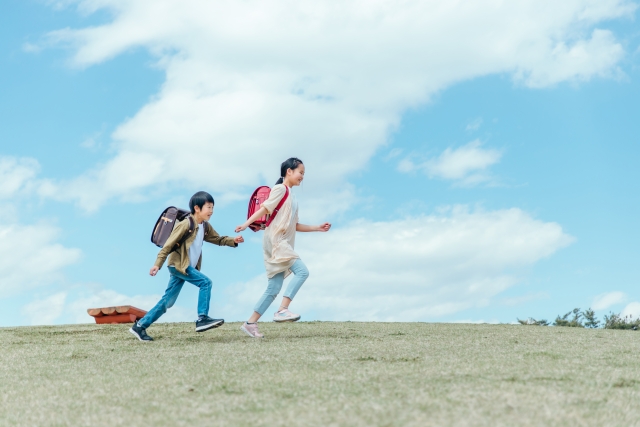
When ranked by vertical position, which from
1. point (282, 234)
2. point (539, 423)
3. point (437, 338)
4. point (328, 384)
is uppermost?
point (282, 234)

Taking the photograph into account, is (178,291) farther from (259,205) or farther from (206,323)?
(259,205)

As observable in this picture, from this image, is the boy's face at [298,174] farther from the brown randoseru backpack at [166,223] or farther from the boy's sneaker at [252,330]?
the boy's sneaker at [252,330]

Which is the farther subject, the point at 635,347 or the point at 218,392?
the point at 635,347

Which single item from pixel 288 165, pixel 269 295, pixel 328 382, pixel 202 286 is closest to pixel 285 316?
pixel 269 295

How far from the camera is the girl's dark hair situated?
805 cm

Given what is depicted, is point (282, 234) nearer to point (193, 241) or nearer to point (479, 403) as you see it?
point (193, 241)

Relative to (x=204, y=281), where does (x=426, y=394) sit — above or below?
below

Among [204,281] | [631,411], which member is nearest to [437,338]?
[204,281]

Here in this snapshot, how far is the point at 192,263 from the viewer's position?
788 cm

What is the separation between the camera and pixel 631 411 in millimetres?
3658

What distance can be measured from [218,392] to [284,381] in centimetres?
49

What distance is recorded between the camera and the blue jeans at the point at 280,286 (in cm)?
800

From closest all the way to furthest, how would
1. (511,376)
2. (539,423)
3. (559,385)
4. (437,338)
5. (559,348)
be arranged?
(539,423), (559,385), (511,376), (559,348), (437,338)

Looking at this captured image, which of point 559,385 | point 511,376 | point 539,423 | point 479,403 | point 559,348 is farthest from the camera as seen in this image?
point 559,348
